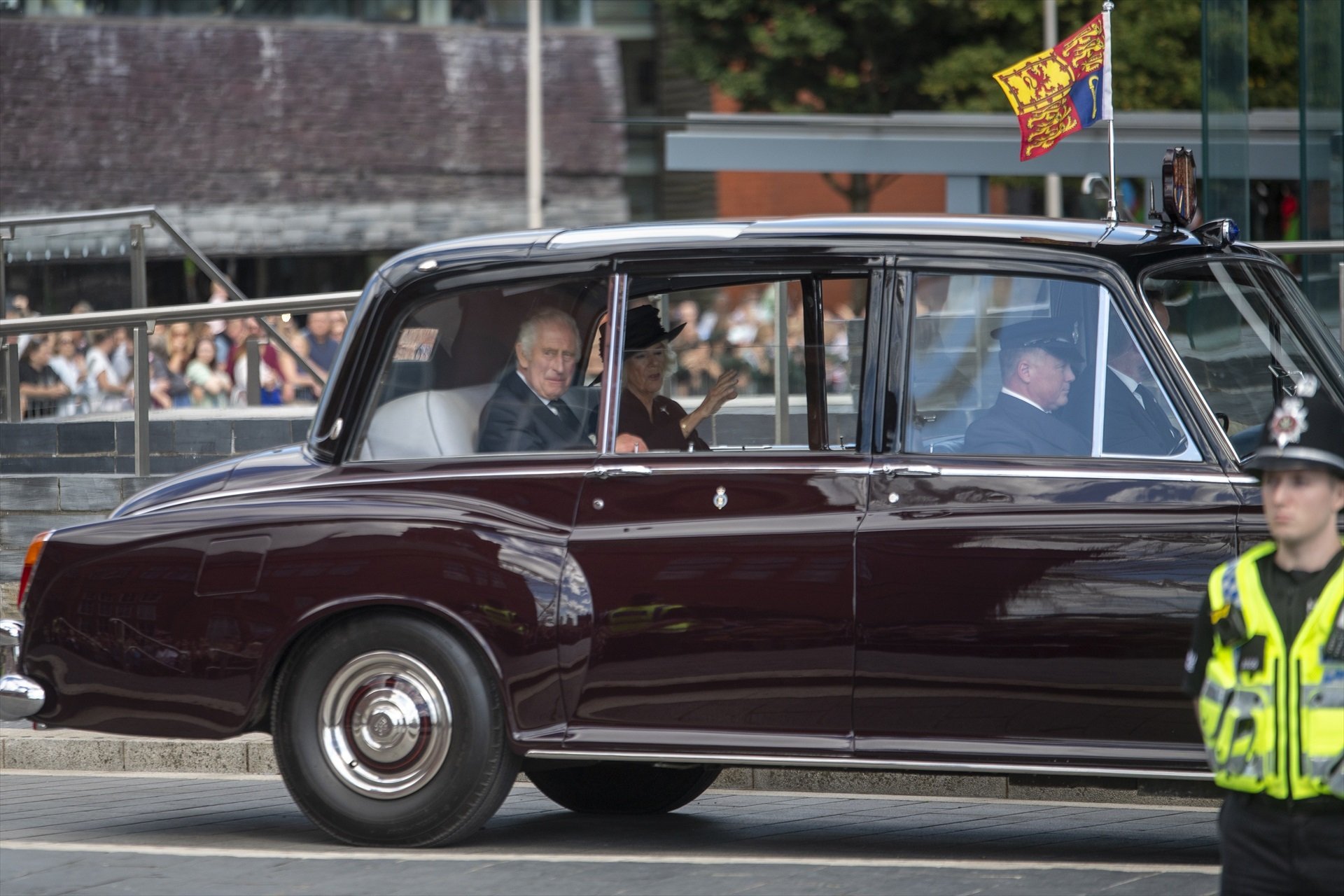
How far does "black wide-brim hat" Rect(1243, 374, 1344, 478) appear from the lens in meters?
4.02

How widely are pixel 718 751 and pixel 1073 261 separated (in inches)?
72.2

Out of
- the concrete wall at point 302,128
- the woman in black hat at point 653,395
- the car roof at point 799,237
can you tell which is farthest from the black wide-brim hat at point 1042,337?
the concrete wall at point 302,128

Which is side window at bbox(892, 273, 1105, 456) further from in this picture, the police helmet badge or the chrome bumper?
the chrome bumper

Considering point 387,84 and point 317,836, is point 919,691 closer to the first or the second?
point 317,836

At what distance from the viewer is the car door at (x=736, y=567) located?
6.33 meters

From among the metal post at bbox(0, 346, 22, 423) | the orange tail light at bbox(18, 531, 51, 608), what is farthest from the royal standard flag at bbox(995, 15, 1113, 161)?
the metal post at bbox(0, 346, 22, 423)

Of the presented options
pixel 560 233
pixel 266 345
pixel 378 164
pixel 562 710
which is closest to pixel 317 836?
pixel 562 710

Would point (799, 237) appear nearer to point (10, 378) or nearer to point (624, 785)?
point (624, 785)

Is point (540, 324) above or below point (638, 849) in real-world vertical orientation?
above

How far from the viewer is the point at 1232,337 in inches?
262

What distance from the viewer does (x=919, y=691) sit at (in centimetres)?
624

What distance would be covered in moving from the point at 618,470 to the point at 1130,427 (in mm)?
1592

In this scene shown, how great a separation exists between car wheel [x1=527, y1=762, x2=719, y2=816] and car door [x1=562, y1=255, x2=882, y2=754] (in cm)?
125

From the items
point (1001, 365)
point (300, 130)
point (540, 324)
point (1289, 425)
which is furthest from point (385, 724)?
point (300, 130)
